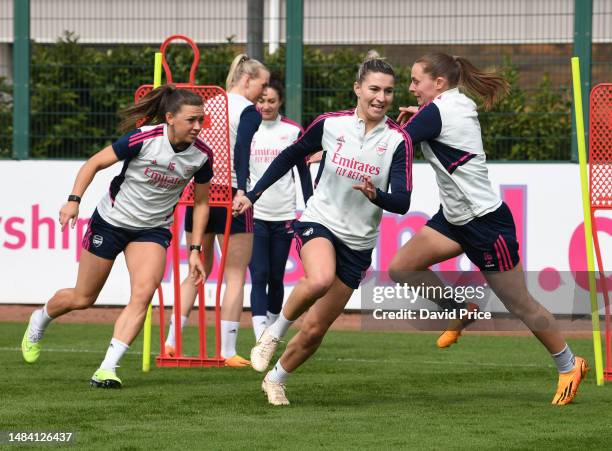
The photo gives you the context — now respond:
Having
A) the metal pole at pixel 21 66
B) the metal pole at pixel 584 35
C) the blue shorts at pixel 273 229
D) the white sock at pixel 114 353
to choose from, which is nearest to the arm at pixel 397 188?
the white sock at pixel 114 353

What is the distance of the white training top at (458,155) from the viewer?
779 cm

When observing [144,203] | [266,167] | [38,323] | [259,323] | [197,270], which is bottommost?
[259,323]

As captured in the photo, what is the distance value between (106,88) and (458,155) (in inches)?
288

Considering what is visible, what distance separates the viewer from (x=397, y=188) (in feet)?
23.8

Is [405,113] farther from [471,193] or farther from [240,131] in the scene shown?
[240,131]

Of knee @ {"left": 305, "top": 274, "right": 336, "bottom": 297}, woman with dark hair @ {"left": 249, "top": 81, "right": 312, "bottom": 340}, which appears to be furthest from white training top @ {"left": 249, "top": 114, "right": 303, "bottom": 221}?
knee @ {"left": 305, "top": 274, "right": 336, "bottom": 297}

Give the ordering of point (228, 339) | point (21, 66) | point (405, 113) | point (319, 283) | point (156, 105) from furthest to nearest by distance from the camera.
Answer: point (21, 66), point (228, 339), point (156, 105), point (405, 113), point (319, 283)

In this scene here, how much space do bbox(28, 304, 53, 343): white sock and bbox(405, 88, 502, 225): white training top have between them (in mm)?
2908

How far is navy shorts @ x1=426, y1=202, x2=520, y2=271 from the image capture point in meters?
7.85

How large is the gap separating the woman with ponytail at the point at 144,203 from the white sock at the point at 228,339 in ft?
5.36

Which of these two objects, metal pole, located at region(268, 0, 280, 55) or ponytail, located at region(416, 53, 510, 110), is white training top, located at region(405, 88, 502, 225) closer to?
ponytail, located at region(416, 53, 510, 110)

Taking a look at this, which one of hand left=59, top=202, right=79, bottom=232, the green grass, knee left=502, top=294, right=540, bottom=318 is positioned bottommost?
the green grass

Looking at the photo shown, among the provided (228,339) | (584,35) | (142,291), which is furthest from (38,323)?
(584,35)

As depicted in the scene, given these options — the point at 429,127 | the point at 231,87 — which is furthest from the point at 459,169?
the point at 231,87
